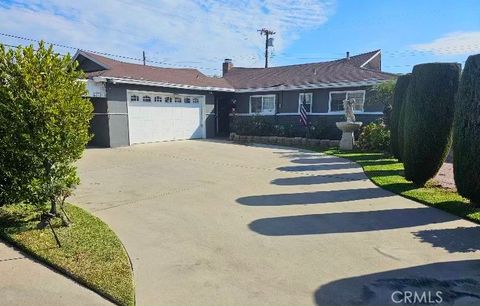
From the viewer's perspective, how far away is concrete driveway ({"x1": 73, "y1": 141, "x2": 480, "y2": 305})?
339cm

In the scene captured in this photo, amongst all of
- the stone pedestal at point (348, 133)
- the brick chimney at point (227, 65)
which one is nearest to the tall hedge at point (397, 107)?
the stone pedestal at point (348, 133)

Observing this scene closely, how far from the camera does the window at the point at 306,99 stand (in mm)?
18798

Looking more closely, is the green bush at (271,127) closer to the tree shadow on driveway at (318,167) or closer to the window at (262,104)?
the window at (262,104)

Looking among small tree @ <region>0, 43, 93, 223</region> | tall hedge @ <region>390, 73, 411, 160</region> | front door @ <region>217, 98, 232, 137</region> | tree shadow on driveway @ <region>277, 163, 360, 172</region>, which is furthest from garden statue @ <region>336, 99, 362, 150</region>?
small tree @ <region>0, 43, 93, 223</region>

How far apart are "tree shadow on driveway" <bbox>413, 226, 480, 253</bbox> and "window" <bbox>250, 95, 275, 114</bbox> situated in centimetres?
1559

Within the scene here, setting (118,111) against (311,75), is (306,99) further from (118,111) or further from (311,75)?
(118,111)

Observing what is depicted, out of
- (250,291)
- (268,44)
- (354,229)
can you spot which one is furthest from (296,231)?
(268,44)

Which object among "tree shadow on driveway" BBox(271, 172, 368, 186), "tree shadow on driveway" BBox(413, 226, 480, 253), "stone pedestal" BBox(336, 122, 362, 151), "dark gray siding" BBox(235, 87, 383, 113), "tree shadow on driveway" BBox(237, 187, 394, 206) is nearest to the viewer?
"tree shadow on driveway" BBox(413, 226, 480, 253)

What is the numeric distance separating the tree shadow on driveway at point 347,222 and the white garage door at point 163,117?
12.1m

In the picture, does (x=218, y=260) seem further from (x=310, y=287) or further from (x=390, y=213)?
(x=390, y=213)

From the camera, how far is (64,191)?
482 centimetres

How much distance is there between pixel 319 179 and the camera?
28.7 feet

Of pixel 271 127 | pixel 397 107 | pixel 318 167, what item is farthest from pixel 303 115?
pixel 318 167

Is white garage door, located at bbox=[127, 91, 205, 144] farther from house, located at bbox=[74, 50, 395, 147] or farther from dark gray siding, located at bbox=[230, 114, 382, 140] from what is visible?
dark gray siding, located at bbox=[230, 114, 382, 140]
